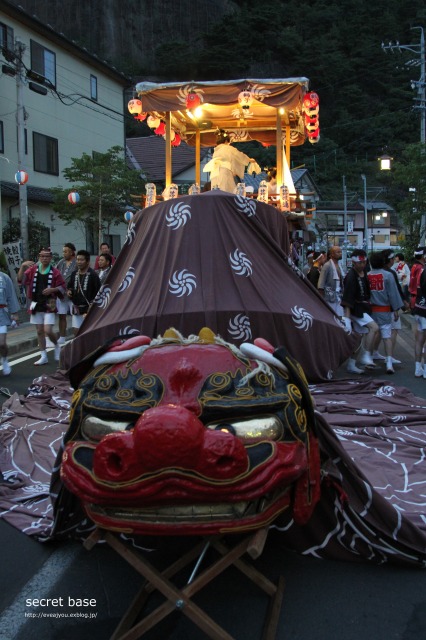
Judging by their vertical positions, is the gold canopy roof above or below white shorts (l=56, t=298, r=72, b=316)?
above

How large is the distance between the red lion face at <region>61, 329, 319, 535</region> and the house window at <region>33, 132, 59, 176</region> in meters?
20.9

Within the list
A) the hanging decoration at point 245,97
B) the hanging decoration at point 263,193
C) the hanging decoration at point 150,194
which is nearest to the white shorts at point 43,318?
the hanging decoration at point 150,194

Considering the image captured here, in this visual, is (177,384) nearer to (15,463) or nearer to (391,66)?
(15,463)

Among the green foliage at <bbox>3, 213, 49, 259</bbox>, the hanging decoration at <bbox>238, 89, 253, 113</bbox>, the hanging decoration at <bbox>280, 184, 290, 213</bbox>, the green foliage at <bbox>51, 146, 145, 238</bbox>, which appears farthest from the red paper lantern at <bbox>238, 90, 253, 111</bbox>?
the green foliage at <bbox>3, 213, 49, 259</bbox>

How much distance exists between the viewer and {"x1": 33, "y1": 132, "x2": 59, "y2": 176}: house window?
851 inches

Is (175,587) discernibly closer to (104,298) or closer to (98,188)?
(104,298)

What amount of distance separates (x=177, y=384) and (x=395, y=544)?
141 cm

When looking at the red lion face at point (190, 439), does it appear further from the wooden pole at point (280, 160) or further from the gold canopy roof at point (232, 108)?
the wooden pole at point (280, 160)

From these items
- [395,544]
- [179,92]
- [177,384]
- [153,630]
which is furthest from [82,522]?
[179,92]

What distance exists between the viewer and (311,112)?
28.0ft

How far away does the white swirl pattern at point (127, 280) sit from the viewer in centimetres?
634

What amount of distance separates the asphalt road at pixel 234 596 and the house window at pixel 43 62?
22177mm

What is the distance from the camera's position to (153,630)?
2406mm

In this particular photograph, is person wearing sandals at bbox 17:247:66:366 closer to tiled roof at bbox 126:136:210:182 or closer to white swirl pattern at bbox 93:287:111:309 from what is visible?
white swirl pattern at bbox 93:287:111:309
